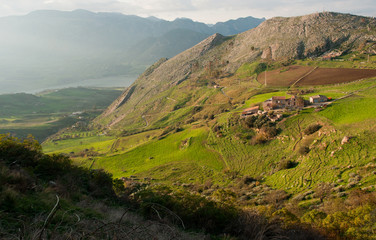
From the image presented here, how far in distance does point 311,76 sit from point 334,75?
222 inches

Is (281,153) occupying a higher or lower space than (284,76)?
lower

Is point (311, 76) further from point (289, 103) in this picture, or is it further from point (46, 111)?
point (46, 111)

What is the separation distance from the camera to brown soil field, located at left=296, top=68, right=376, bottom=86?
163 feet

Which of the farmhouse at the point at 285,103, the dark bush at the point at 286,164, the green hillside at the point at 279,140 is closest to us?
the green hillside at the point at 279,140

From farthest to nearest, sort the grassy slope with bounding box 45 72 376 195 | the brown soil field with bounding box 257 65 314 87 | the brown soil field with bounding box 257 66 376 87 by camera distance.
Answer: the brown soil field with bounding box 257 65 314 87
the brown soil field with bounding box 257 66 376 87
the grassy slope with bounding box 45 72 376 195

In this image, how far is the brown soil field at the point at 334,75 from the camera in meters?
49.6

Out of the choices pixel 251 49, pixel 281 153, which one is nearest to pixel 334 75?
pixel 281 153

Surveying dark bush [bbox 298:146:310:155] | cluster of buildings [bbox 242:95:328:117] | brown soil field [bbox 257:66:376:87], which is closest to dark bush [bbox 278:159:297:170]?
dark bush [bbox 298:146:310:155]

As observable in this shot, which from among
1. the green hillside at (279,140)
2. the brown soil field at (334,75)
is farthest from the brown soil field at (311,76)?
the green hillside at (279,140)

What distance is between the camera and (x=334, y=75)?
54.8 meters

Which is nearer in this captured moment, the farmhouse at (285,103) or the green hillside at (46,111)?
the farmhouse at (285,103)

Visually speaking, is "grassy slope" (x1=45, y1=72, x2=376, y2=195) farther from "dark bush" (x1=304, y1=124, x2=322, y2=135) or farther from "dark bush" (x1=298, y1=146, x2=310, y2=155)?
"dark bush" (x1=304, y1=124, x2=322, y2=135)

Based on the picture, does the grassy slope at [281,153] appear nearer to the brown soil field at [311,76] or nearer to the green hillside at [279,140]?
the green hillside at [279,140]

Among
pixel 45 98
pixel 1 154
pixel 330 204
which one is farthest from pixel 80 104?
pixel 330 204
